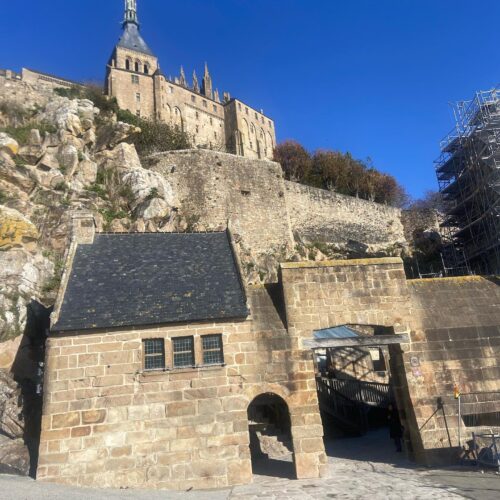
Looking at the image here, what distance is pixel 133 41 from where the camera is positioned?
221 ft

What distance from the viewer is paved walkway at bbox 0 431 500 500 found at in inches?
354

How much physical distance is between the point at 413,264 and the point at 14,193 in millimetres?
30364

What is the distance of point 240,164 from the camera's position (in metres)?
36.8

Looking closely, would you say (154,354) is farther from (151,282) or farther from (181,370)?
(151,282)

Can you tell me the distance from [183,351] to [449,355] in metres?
7.73

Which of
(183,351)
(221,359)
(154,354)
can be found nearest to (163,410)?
(154,354)

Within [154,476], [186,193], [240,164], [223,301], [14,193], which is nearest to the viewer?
[154,476]

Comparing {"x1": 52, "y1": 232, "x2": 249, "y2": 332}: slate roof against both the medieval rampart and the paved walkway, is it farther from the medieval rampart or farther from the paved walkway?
the medieval rampart

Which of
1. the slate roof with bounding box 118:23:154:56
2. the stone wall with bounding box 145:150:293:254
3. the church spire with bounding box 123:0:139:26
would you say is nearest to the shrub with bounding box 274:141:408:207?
the stone wall with bounding box 145:150:293:254

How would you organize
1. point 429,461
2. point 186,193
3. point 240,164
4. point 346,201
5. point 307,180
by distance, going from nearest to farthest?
point 429,461 < point 186,193 < point 240,164 < point 346,201 < point 307,180

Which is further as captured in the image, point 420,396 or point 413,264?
point 413,264

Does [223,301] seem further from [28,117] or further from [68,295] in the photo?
[28,117]

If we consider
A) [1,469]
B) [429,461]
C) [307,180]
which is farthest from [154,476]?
[307,180]

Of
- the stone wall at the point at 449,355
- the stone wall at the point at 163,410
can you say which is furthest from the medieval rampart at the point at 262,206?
the stone wall at the point at 163,410
